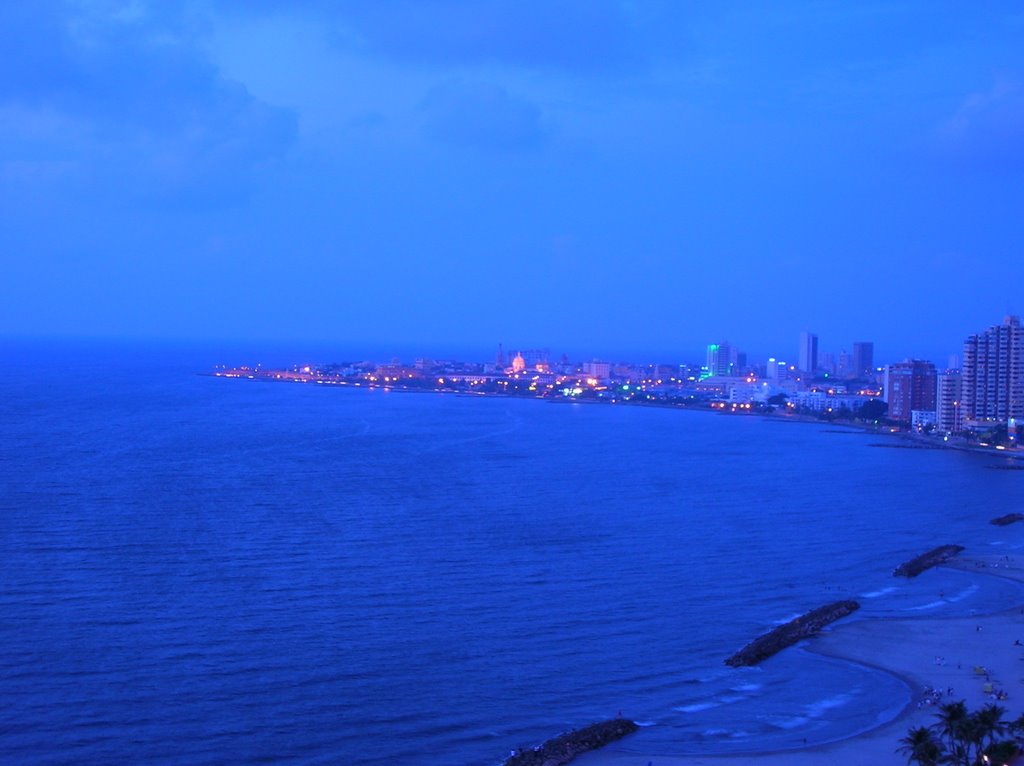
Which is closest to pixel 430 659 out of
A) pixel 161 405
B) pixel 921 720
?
pixel 921 720

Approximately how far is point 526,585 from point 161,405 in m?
15.6

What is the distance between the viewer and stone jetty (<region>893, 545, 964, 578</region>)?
7387 mm

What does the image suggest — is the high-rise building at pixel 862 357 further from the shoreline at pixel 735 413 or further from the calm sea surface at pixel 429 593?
the calm sea surface at pixel 429 593

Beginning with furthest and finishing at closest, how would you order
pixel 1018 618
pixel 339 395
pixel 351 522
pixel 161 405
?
pixel 339 395
pixel 161 405
pixel 351 522
pixel 1018 618

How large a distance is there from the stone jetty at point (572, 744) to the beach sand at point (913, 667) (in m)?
0.05

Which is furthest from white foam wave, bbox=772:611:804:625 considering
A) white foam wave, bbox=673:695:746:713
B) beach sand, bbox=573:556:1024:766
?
white foam wave, bbox=673:695:746:713

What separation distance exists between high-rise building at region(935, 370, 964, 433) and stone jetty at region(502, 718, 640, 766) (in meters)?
17.3

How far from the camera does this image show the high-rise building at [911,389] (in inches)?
885

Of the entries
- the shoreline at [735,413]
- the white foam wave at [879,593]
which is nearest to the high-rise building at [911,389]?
the shoreline at [735,413]

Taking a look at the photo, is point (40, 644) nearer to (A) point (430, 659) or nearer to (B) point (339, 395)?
(A) point (430, 659)

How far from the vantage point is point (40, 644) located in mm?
5121

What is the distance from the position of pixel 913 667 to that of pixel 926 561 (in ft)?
8.57

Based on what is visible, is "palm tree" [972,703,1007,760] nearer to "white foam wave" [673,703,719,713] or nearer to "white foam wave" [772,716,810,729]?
"white foam wave" [772,716,810,729]

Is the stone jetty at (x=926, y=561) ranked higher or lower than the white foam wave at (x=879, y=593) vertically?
higher
